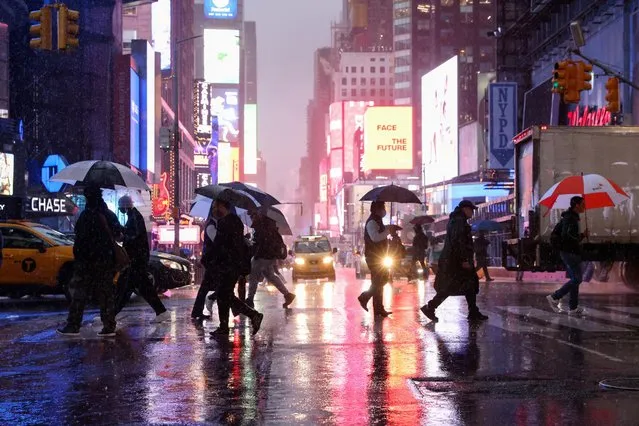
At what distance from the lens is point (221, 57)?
173875 mm

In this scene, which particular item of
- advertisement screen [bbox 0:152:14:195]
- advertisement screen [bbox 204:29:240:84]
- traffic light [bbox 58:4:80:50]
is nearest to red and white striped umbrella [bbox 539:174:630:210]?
traffic light [bbox 58:4:80:50]

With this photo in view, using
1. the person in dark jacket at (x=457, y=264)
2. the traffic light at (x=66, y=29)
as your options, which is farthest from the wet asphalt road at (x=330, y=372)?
the traffic light at (x=66, y=29)

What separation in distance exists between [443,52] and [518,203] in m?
149

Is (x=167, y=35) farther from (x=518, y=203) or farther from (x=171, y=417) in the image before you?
(x=171, y=417)

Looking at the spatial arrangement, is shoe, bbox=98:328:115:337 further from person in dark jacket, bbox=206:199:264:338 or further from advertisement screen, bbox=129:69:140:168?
advertisement screen, bbox=129:69:140:168

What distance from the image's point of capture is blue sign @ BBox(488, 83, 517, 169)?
5925 centimetres

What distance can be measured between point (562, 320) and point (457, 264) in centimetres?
174

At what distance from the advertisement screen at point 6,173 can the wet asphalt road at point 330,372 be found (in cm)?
2508

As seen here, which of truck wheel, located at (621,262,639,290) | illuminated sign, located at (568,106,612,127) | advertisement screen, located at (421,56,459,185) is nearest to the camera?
truck wheel, located at (621,262,639,290)

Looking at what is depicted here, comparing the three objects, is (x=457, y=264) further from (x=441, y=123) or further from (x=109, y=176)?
(x=441, y=123)

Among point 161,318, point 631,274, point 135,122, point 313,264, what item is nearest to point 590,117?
point 313,264

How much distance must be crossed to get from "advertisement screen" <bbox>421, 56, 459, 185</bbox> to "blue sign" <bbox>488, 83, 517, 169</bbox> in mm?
29371

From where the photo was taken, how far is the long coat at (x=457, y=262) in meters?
13.8

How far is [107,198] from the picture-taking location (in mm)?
53875
